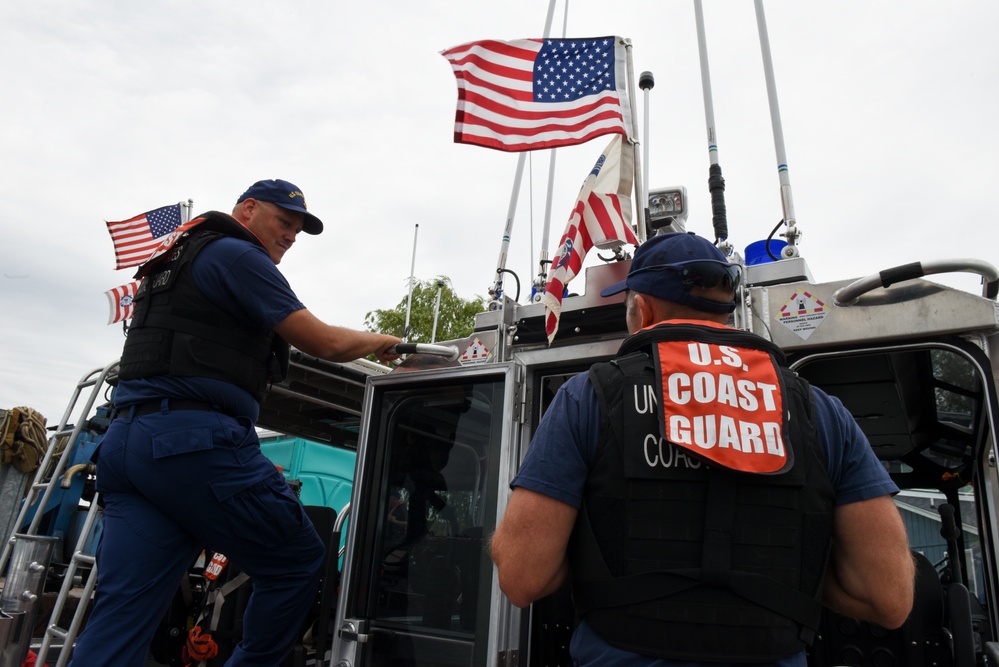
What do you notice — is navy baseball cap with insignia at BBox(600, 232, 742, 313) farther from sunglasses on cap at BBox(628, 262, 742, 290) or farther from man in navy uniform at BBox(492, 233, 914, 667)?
man in navy uniform at BBox(492, 233, 914, 667)

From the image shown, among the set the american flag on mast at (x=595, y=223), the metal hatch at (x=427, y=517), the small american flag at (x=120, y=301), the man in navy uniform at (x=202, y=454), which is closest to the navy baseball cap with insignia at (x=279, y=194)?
the man in navy uniform at (x=202, y=454)

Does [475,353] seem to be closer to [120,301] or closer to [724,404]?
[724,404]

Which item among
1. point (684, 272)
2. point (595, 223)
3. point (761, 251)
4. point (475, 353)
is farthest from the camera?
point (475, 353)

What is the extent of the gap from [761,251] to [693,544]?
1.76 metres

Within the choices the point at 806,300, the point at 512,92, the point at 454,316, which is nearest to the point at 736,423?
the point at 806,300

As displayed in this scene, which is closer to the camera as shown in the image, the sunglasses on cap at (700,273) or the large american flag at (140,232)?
the sunglasses on cap at (700,273)

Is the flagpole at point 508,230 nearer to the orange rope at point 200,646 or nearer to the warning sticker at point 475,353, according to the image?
the warning sticker at point 475,353

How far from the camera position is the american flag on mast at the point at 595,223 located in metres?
2.88

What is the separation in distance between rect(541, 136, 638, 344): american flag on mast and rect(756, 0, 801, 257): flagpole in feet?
2.03

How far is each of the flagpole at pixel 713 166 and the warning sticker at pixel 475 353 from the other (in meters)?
1.14

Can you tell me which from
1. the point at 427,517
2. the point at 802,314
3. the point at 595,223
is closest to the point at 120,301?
the point at 427,517

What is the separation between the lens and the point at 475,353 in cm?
326

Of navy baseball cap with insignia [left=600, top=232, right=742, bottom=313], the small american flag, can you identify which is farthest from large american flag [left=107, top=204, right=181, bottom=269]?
navy baseball cap with insignia [left=600, top=232, right=742, bottom=313]

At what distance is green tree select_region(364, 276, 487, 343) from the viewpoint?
16922mm
